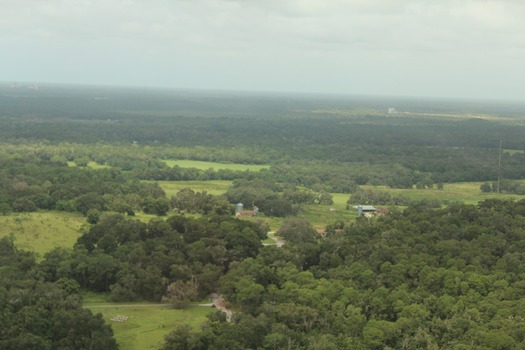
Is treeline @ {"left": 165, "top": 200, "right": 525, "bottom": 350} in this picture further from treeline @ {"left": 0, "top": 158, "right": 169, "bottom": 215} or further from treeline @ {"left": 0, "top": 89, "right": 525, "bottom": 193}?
treeline @ {"left": 0, "top": 89, "right": 525, "bottom": 193}

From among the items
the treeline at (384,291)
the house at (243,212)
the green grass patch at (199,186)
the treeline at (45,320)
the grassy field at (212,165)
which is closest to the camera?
the treeline at (45,320)

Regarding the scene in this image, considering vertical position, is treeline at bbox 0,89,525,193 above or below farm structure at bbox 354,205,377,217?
above

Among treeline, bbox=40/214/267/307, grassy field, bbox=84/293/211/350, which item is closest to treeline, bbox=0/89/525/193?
treeline, bbox=40/214/267/307

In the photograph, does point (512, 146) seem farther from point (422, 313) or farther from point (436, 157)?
point (422, 313)

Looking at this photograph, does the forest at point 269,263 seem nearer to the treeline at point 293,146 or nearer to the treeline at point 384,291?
the treeline at point 384,291

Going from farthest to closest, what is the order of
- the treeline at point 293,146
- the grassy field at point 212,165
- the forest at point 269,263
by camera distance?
the grassy field at point 212,165, the treeline at point 293,146, the forest at point 269,263

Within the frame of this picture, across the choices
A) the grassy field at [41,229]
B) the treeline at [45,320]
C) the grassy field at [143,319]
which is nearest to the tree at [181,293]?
the grassy field at [143,319]

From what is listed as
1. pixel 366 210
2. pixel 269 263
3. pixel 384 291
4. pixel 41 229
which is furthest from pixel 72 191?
pixel 384 291

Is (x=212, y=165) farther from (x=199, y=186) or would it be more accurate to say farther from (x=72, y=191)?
(x=72, y=191)
